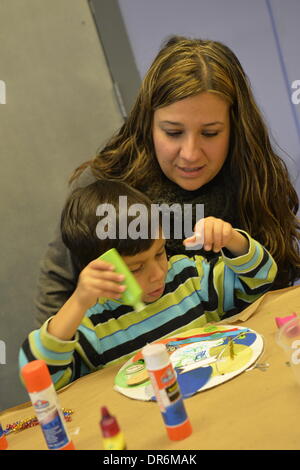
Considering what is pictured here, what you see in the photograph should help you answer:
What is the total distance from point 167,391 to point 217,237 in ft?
1.56

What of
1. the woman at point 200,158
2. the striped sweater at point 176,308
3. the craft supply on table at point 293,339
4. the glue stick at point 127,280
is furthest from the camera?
the woman at point 200,158

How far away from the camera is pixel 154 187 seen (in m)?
1.46

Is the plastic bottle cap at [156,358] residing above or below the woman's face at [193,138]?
below

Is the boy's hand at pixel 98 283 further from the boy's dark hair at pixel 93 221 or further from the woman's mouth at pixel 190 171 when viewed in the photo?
the woman's mouth at pixel 190 171

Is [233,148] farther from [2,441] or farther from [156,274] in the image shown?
[2,441]

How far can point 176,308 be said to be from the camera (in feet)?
4.14

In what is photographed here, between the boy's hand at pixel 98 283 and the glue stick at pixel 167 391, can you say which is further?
the boy's hand at pixel 98 283

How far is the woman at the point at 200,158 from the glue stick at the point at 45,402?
637mm

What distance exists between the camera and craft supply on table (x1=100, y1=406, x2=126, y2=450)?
2.21 ft

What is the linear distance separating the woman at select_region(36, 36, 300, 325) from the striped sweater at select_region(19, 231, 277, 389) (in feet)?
0.40

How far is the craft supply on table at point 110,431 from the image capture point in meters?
0.67

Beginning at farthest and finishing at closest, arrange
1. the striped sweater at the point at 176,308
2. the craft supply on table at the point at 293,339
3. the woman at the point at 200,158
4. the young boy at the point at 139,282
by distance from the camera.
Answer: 1. the woman at the point at 200,158
2. the striped sweater at the point at 176,308
3. the young boy at the point at 139,282
4. the craft supply on table at the point at 293,339

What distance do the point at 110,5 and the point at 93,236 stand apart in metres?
1.28

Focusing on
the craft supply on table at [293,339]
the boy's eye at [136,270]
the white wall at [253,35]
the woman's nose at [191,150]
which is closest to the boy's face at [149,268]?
the boy's eye at [136,270]
